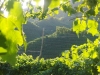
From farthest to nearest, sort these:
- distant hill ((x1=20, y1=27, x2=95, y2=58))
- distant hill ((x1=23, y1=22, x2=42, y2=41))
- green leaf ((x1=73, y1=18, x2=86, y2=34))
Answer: distant hill ((x1=23, y1=22, x2=42, y2=41)) < distant hill ((x1=20, y1=27, x2=95, y2=58)) < green leaf ((x1=73, y1=18, x2=86, y2=34))

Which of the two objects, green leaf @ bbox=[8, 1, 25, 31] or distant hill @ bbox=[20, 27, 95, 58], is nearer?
green leaf @ bbox=[8, 1, 25, 31]

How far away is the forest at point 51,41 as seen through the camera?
0.69 meters

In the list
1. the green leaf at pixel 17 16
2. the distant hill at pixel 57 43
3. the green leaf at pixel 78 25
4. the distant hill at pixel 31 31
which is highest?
the distant hill at pixel 31 31

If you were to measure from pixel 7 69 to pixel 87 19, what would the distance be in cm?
739

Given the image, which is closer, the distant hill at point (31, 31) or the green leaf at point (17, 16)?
the green leaf at point (17, 16)

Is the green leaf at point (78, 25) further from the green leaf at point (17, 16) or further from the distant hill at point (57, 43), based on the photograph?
the distant hill at point (57, 43)

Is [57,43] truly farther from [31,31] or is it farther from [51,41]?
[31,31]

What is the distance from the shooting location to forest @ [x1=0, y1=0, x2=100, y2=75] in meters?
0.69

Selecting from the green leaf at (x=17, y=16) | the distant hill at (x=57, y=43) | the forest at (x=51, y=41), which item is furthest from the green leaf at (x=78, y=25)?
the distant hill at (x=57, y=43)

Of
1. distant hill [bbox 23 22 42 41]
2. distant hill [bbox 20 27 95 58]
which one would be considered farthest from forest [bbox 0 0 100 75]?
distant hill [bbox 23 22 42 41]

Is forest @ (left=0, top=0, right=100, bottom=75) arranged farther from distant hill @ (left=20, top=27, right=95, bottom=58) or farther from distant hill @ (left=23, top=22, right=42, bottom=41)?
distant hill @ (left=23, top=22, right=42, bottom=41)

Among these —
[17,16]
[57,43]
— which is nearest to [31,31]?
[57,43]

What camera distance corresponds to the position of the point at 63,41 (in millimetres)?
30719

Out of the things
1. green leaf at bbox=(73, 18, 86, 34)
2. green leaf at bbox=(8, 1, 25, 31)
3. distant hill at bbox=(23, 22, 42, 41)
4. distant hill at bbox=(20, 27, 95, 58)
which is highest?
distant hill at bbox=(23, 22, 42, 41)
